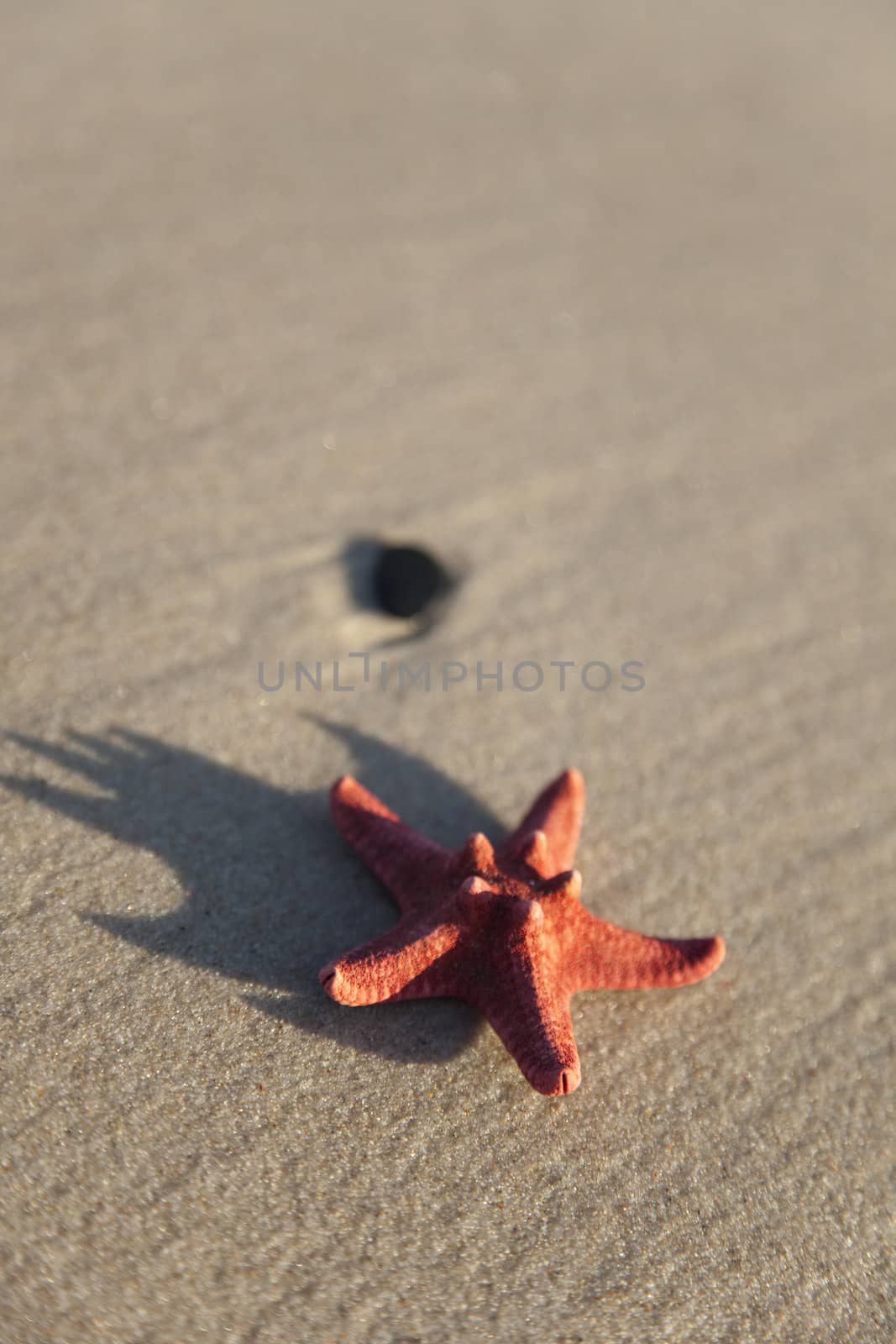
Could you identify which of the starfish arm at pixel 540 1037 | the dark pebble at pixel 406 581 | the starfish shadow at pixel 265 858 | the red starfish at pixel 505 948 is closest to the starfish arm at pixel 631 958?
the red starfish at pixel 505 948

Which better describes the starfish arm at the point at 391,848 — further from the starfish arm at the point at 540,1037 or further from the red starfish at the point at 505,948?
the starfish arm at the point at 540,1037

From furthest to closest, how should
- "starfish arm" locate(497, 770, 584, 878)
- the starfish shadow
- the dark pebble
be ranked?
1. the dark pebble
2. "starfish arm" locate(497, 770, 584, 878)
3. the starfish shadow

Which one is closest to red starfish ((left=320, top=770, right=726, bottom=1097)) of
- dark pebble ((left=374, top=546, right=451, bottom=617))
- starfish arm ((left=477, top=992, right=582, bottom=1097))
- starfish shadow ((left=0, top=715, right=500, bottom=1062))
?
starfish arm ((left=477, top=992, right=582, bottom=1097))

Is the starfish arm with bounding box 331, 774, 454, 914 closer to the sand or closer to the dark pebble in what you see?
the sand

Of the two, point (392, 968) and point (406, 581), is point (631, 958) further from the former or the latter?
point (406, 581)

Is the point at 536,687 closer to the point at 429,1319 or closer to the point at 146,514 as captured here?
the point at 146,514

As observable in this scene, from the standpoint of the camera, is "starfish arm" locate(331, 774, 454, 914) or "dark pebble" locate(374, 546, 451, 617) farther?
"dark pebble" locate(374, 546, 451, 617)

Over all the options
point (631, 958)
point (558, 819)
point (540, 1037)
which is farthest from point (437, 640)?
point (540, 1037)

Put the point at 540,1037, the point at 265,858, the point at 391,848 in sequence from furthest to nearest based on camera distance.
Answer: the point at 265,858
the point at 391,848
the point at 540,1037
